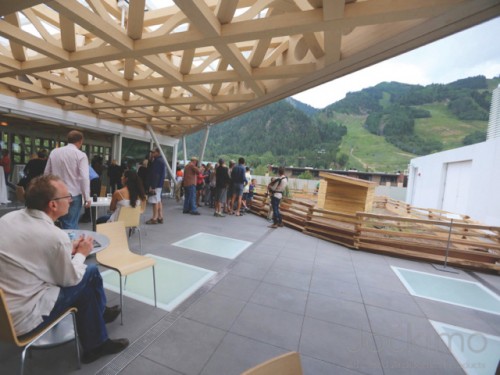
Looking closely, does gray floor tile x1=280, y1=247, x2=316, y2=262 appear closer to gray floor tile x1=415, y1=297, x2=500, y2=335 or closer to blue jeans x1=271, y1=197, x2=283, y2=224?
blue jeans x1=271, y1=197, x2=283, y2=224

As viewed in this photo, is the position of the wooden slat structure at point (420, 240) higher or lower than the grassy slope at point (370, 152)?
lower

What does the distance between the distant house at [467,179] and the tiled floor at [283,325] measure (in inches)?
296

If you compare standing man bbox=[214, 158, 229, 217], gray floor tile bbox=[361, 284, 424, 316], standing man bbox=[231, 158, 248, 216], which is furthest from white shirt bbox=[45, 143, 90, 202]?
standing man bbox=[231, 158, 248, 216]

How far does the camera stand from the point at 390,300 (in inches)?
139

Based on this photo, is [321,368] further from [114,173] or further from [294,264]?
[114,173]

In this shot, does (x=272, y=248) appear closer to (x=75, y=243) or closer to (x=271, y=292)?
(x=271, y=292)

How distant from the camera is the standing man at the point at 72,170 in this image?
→ 11.4 feet

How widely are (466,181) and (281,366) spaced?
54.5ft

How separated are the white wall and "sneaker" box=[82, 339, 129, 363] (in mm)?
12414

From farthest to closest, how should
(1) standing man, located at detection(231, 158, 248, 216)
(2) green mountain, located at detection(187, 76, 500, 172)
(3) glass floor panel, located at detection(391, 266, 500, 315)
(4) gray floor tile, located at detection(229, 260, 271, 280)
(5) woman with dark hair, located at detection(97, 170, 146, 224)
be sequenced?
(2) green mountain, located at detection(187, 76, 500, 172) → (1) standing man, located at detection(231, 158, 248, 216) → (5) woman with dark hair, located at detection(97, 170, 146, 224) → (4) gray floor tile, located at detection(229, 260, 271, 280) → (3) glass floor panel, located at detection(391, 266, 500, 315)

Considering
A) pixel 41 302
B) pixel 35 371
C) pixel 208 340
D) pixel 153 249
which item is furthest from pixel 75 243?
pixel 153 249

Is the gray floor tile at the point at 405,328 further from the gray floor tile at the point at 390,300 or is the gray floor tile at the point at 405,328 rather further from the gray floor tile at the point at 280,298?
the gray floor tile at the point at 280,298

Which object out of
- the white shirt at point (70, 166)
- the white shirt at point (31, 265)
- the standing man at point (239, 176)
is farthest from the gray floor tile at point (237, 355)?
the standing man at point (239, 176)

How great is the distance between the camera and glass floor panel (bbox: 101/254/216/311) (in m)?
3.00
